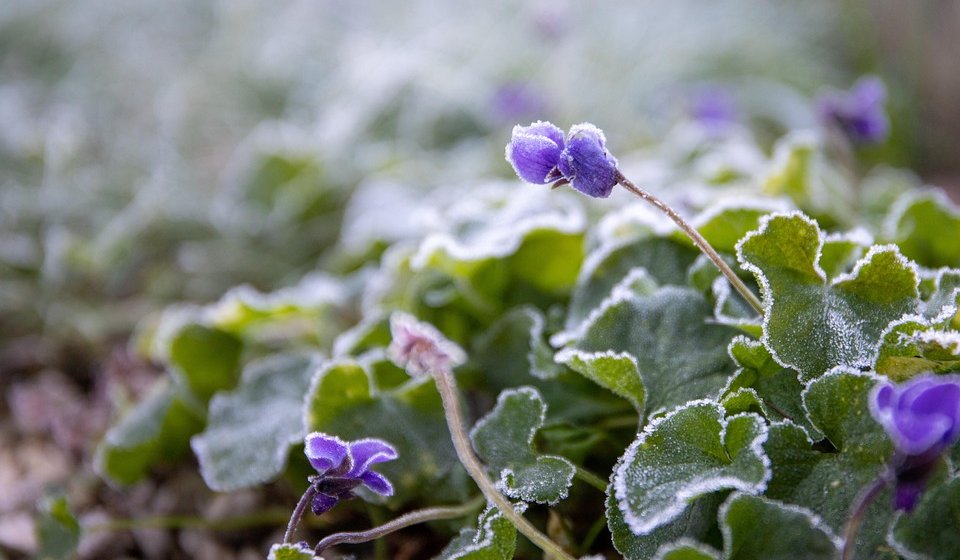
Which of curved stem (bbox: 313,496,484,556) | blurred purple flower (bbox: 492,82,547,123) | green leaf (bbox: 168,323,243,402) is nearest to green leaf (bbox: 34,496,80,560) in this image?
green leaf (bbox: 168,323,243,402)

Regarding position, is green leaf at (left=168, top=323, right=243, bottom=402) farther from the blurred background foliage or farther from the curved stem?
the curved stem

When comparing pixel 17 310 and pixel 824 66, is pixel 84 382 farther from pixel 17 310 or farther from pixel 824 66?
pixel 824 66

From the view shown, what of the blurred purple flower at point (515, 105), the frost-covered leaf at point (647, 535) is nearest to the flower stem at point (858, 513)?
the frost-covered leaf at point (647, 535)

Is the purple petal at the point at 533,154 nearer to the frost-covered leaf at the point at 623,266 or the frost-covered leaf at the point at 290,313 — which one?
the frost-covered leaf at the point at 623,266

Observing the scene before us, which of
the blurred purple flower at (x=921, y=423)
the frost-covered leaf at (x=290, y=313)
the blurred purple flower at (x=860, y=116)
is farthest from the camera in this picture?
the blurred purple flower at (x=860, y=116)

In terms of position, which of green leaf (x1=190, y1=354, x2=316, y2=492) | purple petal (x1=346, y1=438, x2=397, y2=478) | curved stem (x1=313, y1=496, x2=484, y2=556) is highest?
purple petal (x1=346, y1=438, x2=397, y2=478)

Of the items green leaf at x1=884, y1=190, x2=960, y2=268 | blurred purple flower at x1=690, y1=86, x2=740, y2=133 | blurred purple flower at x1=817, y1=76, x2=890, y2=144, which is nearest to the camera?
green leaf at x1=884, y1=190, x2=960, y2=268

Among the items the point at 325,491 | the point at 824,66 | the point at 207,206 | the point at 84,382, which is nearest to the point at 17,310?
the point at 84,382
